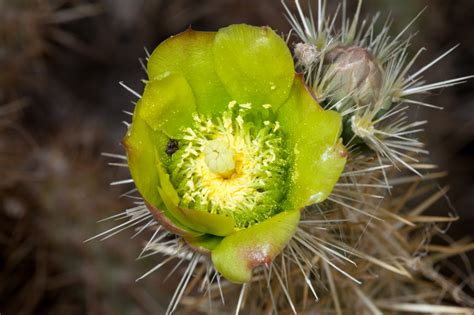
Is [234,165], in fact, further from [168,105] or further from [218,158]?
[168,105]

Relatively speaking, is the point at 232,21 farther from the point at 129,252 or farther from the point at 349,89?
the point at 349,89

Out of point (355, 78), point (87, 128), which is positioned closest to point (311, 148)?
point (355, 78)

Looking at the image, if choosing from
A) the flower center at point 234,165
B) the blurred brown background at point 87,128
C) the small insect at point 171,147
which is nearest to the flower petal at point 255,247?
the flower center at point 234,165

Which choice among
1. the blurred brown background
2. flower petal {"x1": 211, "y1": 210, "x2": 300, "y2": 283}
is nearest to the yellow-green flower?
flower petal {"x1": 211, "y1": 210, "x2": 300, "y2": 283}

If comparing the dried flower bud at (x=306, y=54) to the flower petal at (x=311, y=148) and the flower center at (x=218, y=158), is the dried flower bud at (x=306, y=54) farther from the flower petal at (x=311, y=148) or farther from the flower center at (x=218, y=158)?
the flower center at (x=218, y=158)

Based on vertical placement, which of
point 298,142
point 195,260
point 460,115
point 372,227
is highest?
point 298,142

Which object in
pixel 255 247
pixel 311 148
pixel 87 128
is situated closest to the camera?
pixel 255 247

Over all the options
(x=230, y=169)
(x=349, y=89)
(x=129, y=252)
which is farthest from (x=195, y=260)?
(x=129, y=252)
